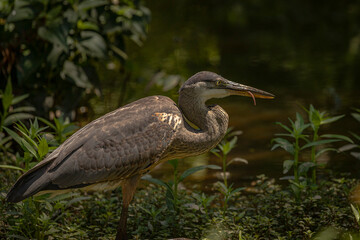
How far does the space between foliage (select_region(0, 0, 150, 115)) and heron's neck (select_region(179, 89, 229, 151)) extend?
6.30 ft

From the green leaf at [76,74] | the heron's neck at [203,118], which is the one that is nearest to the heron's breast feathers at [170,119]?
the heron's neck at [203,118]

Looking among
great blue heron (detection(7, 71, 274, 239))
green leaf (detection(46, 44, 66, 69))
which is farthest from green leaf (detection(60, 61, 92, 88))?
great blue heron (detection(7, 71, 274, 239))

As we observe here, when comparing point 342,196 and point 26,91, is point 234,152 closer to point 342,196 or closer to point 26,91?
point 342,196

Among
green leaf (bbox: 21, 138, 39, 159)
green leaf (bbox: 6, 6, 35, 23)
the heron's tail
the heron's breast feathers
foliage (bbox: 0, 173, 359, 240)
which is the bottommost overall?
foliage (bbox: 0, 173, 359, 240)

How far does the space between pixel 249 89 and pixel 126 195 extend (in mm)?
1347

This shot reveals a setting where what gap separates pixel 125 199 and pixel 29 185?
0.77m

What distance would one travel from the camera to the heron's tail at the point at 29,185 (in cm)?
444

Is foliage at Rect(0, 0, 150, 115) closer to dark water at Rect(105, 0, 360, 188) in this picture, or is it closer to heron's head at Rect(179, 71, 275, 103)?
dark water at Rect(105, 0, 360, 188)

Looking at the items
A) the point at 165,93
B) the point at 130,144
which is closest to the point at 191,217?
the point at 130,144

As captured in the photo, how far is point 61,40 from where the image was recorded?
249 inches

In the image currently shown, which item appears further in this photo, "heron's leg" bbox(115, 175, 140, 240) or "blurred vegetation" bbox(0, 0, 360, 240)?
"blurred vegetation" bbox(0, 0, 360, 240)

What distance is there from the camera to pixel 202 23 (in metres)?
13.5

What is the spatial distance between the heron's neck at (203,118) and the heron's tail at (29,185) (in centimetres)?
122

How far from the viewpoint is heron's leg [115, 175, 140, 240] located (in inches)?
189
